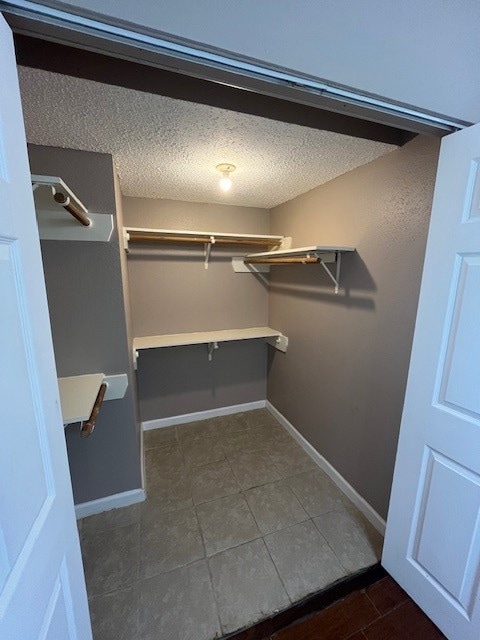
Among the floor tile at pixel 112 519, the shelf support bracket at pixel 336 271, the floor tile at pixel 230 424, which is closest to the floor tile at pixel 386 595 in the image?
the floor tile at pixel 112 519

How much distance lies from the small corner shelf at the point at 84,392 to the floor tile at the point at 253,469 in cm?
109

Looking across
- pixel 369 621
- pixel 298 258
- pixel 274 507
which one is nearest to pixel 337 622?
pixel 369 621

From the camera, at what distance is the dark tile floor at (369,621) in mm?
1112

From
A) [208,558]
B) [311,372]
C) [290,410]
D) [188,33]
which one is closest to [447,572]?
[208,558]

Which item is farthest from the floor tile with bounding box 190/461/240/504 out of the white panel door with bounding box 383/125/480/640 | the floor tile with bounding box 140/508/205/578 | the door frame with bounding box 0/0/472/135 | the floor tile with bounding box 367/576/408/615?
the door frame with bounding box 0/0/472/135

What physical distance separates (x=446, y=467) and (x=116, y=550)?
1712 mm

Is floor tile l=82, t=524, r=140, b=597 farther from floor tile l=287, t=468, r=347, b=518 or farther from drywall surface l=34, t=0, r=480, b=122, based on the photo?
drywall surface l=34, t=0, r=480, b=122

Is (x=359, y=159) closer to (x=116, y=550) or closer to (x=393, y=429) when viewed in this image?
(x=393, y=429)

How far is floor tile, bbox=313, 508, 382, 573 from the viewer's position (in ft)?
4.62

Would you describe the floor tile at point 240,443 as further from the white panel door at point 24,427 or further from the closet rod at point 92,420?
the white panel door at point 24,427

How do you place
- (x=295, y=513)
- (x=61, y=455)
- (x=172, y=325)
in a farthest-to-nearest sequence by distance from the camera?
(x=172, y=325) < (x=295, y=513) < (x=61, y=455)

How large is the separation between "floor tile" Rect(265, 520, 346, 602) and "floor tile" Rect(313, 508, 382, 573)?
5 cm

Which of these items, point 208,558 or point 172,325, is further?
point 172,325

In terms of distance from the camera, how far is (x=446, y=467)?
1039 millimetres
